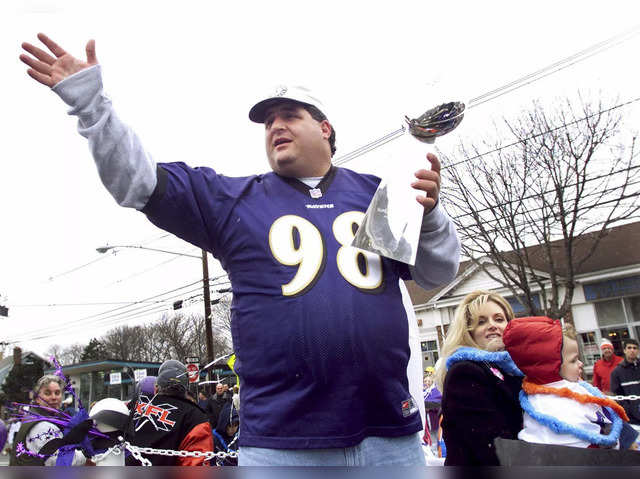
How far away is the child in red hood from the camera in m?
2.32

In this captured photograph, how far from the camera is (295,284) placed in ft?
5.41

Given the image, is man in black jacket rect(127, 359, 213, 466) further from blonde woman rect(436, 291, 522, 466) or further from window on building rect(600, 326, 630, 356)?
window on building rect(600, 326, 630, 356)

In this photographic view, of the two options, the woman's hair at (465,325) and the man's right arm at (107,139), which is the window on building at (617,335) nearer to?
the woman's hair at (465,325)

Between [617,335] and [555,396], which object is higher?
[555,396]

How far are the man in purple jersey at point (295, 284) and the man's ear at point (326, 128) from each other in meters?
0.33

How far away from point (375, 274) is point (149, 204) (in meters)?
0.82

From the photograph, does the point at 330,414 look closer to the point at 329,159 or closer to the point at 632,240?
the point at 329,159

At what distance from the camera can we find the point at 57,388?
17.3ft

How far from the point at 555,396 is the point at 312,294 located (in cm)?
156

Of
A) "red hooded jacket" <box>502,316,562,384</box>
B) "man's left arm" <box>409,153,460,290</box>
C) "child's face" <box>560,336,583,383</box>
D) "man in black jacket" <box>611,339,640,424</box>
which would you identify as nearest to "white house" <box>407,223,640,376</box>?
"man in black jacket" <box>611,339,640,424</box>

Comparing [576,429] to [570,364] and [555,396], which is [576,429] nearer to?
[555,396]

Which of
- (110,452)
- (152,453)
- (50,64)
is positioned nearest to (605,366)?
(152,453)

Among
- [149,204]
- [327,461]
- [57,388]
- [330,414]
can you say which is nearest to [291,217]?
[149,204]

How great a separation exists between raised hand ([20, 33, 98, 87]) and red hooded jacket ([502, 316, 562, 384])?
90.0 inches
